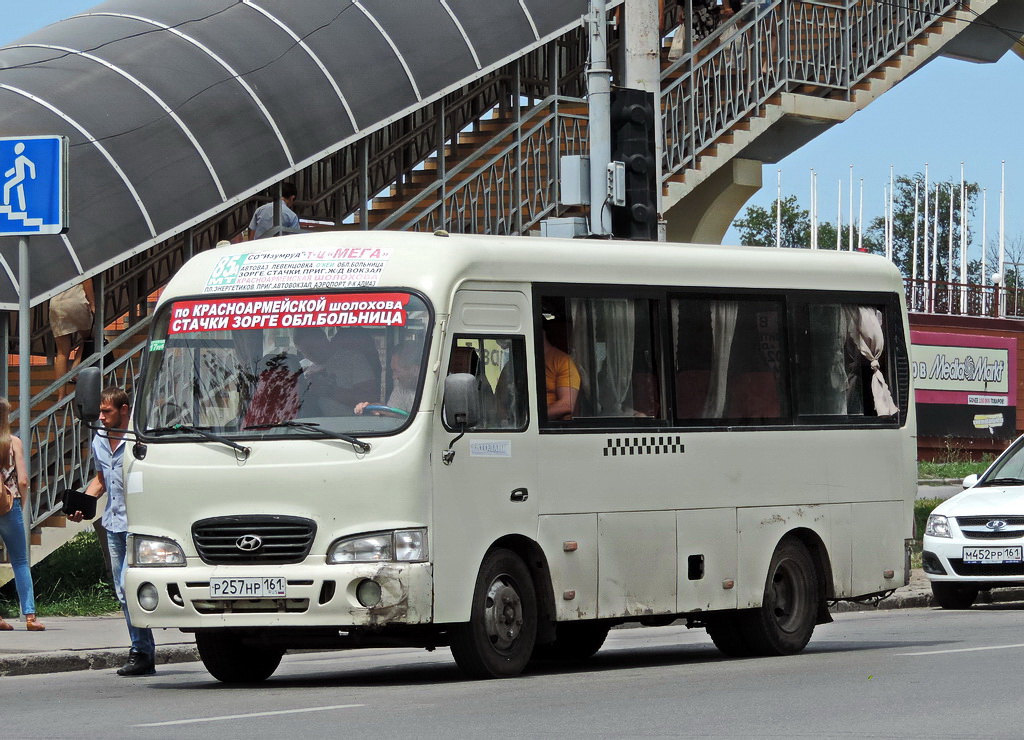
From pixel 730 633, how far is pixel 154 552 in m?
4.28

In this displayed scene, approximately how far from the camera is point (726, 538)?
530 inches

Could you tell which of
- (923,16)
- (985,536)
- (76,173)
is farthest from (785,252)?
(923,16)

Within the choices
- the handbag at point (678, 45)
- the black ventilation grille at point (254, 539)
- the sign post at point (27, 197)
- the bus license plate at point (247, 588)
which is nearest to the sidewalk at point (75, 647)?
the sign post at point (27, 197)

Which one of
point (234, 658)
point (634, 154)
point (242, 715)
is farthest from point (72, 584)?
point (242, 715)

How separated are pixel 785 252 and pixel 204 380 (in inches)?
172

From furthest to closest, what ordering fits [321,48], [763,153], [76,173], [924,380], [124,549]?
[924,380], [763,153], [321,48], [76,173], [124,549]

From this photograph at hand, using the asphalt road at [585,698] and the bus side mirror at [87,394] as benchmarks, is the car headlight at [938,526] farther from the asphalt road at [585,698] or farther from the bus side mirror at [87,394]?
the bus side mirror at [87,394]

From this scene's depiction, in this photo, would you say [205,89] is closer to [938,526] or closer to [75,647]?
[75,647]

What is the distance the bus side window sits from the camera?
38.8ft

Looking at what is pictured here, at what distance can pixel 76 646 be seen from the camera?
1427cm

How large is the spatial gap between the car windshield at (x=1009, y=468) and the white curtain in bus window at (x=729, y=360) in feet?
21.3

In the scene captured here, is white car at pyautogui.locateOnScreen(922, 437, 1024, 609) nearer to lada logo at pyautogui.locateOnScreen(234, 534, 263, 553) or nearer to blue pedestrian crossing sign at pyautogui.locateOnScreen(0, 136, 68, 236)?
blue pedestrian crossing sign at pyautogui.locateOnScreen(0, 136, 68, 236)

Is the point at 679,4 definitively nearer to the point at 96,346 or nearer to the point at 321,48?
the point at 321,48

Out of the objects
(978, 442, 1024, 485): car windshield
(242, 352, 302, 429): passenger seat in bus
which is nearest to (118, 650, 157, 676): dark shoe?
(242, 352, 302, 429): passenger seat in bus
